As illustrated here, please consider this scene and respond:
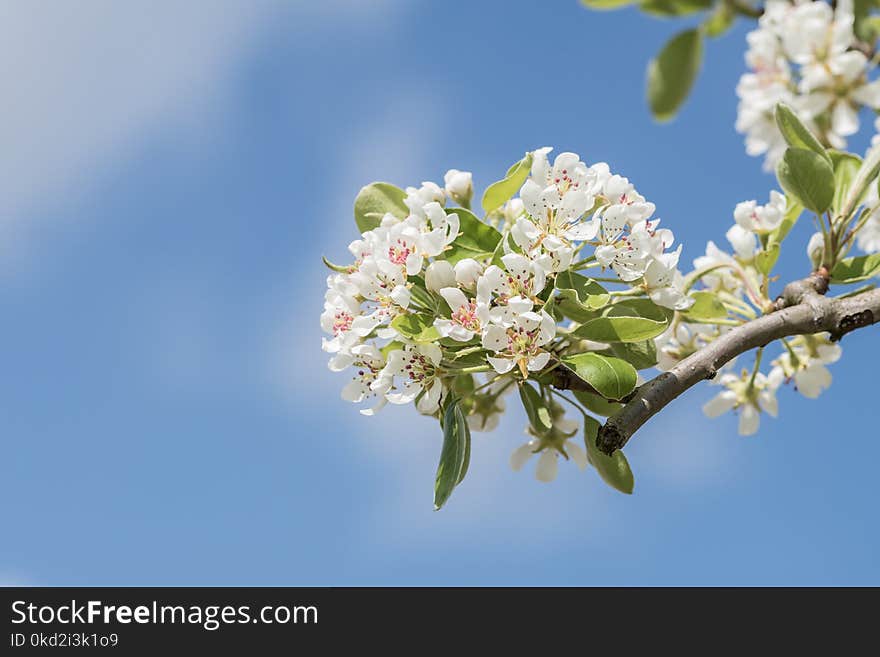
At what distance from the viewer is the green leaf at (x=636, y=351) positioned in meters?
2.00

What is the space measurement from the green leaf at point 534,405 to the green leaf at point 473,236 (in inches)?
12.5

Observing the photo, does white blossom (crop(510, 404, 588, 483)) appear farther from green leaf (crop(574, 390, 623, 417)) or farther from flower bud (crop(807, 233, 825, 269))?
flower bud (crop(807, 233, 825, 269))

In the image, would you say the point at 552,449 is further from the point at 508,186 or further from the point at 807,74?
the point at 807,74

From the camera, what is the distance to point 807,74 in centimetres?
205

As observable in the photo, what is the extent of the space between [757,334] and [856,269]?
0.44 meters

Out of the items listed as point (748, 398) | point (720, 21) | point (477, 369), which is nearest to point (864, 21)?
point (720, 21)

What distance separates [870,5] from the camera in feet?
3.30

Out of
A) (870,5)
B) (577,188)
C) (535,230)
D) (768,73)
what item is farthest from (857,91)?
(870,5)

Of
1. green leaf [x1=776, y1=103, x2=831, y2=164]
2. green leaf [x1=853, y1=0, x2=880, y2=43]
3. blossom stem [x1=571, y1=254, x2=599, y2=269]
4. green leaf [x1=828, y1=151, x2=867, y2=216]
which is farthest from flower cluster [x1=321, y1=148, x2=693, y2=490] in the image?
green leaf [x1=853, y1=0, x2=880, y2=43]

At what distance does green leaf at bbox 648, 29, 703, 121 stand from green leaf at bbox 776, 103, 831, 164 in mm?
1152

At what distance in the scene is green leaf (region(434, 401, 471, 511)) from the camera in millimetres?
1849

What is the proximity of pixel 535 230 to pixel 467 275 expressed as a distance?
0.56 ft

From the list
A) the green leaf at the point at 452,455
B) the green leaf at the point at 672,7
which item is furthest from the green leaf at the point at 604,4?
the green leaf at the point at 452,455

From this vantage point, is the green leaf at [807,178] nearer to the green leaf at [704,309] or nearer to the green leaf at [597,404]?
the green leaf at [704,309]
